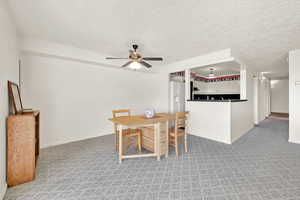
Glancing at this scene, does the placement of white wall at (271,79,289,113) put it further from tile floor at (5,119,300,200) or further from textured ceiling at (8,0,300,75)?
tile floor at (5,119,300,200)

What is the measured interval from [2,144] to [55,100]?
1.77 metres

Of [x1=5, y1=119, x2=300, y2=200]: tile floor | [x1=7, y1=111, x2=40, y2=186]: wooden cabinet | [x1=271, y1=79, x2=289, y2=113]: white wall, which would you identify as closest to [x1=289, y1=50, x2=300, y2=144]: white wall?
[x1=5, y1=119, x2=300, y2=200]: tile floor

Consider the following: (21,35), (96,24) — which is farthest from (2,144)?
(21,35)

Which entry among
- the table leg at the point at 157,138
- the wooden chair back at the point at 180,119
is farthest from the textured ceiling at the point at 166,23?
the table leg at the point at 157,138

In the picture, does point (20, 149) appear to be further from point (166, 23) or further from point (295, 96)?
point (295, 96)

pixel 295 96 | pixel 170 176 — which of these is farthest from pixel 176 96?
pixel 170 176

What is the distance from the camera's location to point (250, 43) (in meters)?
2.83

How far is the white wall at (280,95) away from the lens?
8008mm

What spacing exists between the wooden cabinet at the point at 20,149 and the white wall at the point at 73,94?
145 centimetres

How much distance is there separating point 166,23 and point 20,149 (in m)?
2.85

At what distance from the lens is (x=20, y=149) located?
66.4 inches

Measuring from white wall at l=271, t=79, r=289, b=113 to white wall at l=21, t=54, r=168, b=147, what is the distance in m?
9.62

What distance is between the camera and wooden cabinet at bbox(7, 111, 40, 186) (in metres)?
1.63

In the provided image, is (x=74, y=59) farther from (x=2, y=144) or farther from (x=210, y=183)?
(x=210, y=183)
